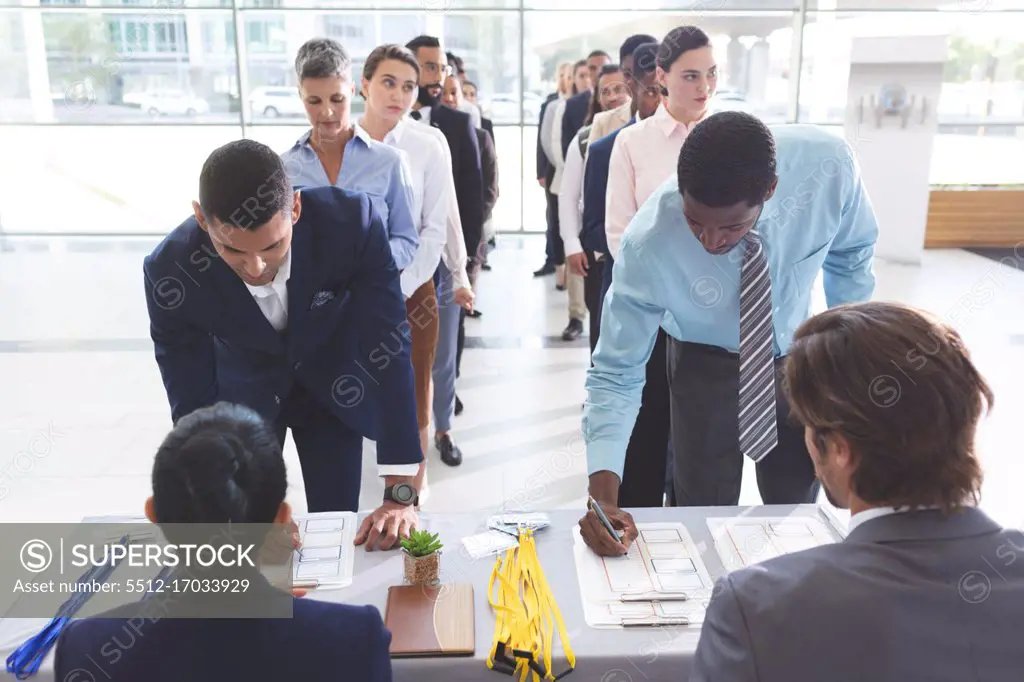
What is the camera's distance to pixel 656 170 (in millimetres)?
3029

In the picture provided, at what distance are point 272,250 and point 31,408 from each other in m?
3.26

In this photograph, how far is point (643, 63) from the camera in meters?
3.46

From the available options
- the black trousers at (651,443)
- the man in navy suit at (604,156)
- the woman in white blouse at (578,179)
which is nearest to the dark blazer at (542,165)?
the woman in white blouse at (578,179)

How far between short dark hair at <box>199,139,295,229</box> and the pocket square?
0.30 m

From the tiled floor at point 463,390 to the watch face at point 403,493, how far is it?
7.9 inches

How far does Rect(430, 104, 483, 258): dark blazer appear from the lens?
3.98 meters

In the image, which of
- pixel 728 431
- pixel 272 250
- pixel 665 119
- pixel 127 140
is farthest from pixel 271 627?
pixel 127 140

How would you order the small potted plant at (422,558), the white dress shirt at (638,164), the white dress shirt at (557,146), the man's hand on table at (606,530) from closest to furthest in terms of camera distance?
the small potted plant at (422,558), the man's hand on table at (606,530), the white dress shirt at (638,164), the white dress shirt at (557,146)

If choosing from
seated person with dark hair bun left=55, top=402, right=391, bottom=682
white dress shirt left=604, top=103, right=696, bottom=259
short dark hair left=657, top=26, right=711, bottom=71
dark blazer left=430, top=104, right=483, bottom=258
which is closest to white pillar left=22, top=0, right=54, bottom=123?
dark blazer left=430, top=104, right=483, bottom=258

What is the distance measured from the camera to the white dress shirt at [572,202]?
4.07 meters

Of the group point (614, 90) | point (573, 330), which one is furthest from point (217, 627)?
Result: point (573, 330)

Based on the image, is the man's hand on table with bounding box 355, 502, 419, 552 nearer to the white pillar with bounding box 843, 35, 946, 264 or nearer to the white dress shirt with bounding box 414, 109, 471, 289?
the white dress shirt with bounding box 414, 109, 471, 289

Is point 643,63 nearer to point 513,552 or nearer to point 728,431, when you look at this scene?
point 728,431

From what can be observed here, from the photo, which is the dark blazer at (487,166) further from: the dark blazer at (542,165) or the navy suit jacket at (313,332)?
the navy suit jacket at (313,332)
